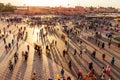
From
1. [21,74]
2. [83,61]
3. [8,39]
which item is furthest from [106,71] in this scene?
[8,39]

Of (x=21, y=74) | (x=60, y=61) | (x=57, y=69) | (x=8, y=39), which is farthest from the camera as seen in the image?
(x=8, y=39)

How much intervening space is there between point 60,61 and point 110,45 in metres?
9.60

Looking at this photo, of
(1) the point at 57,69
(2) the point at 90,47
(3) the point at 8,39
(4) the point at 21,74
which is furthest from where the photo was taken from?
(3) the point at 8,39

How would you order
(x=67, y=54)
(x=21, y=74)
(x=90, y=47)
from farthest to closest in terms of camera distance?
(x=90, y=47)
(x=67, y=54)
(x=21, y=74)

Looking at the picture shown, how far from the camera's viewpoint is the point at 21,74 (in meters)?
16.0

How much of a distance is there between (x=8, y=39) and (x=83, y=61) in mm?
12341

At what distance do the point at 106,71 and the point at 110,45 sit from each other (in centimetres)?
1077

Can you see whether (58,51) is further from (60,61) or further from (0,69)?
(0,69)

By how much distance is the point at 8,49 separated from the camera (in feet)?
74.5

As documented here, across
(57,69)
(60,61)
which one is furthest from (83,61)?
(57,69)

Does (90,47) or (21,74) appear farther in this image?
(90,47)

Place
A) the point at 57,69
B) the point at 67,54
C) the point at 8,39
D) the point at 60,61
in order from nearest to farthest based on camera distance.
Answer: the point at 57,69 → the point at 60,61 → the point at 67,54 → the point at 8,39

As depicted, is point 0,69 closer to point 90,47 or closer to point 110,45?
point 90,47

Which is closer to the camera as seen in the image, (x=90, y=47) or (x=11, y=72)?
(x=11, y=72)
